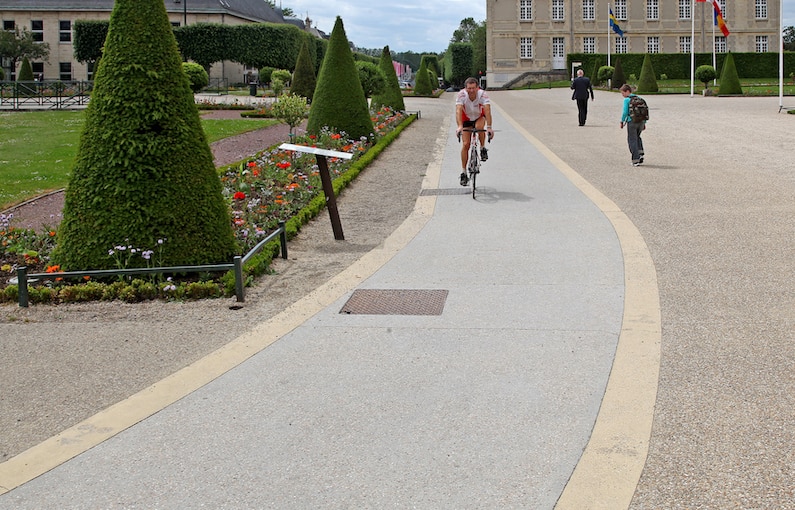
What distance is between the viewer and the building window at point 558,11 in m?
84.1

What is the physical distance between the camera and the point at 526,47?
3334 inches

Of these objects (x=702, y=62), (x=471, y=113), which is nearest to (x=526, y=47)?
(x=702, y=62)

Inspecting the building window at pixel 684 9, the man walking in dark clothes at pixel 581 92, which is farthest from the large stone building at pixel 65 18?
the man walking in dark clothes at pixel 581 92

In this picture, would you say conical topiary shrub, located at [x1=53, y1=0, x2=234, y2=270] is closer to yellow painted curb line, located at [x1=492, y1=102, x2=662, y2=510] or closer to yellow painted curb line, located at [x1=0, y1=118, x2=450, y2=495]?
yellow painted curb line, located at [x1=0, y1=118, x2=450, y2=495]

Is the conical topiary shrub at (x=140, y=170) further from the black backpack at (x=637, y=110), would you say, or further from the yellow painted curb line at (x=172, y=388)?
the black backpack at (x=637, y=110)

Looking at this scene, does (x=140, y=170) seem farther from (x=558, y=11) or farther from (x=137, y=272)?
(x=558, y=11)

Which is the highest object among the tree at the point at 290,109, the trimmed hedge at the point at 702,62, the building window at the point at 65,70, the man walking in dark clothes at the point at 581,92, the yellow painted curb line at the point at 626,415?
the building window at the point at 65,70

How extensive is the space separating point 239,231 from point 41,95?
3405 centimetres

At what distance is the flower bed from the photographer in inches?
270

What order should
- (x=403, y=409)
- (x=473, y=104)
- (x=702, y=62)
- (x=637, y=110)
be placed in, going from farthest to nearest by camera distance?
(x=702, y=62) < (x=637, y=110) < (x=473, y=104) < (x=403, y=409)

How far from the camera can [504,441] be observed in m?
4.01

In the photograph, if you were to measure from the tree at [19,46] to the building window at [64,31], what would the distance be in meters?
2.31

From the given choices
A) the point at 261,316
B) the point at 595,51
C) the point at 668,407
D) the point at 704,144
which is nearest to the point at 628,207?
the point at 261,316

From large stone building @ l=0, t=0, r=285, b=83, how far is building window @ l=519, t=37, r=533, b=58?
80.7 feet
